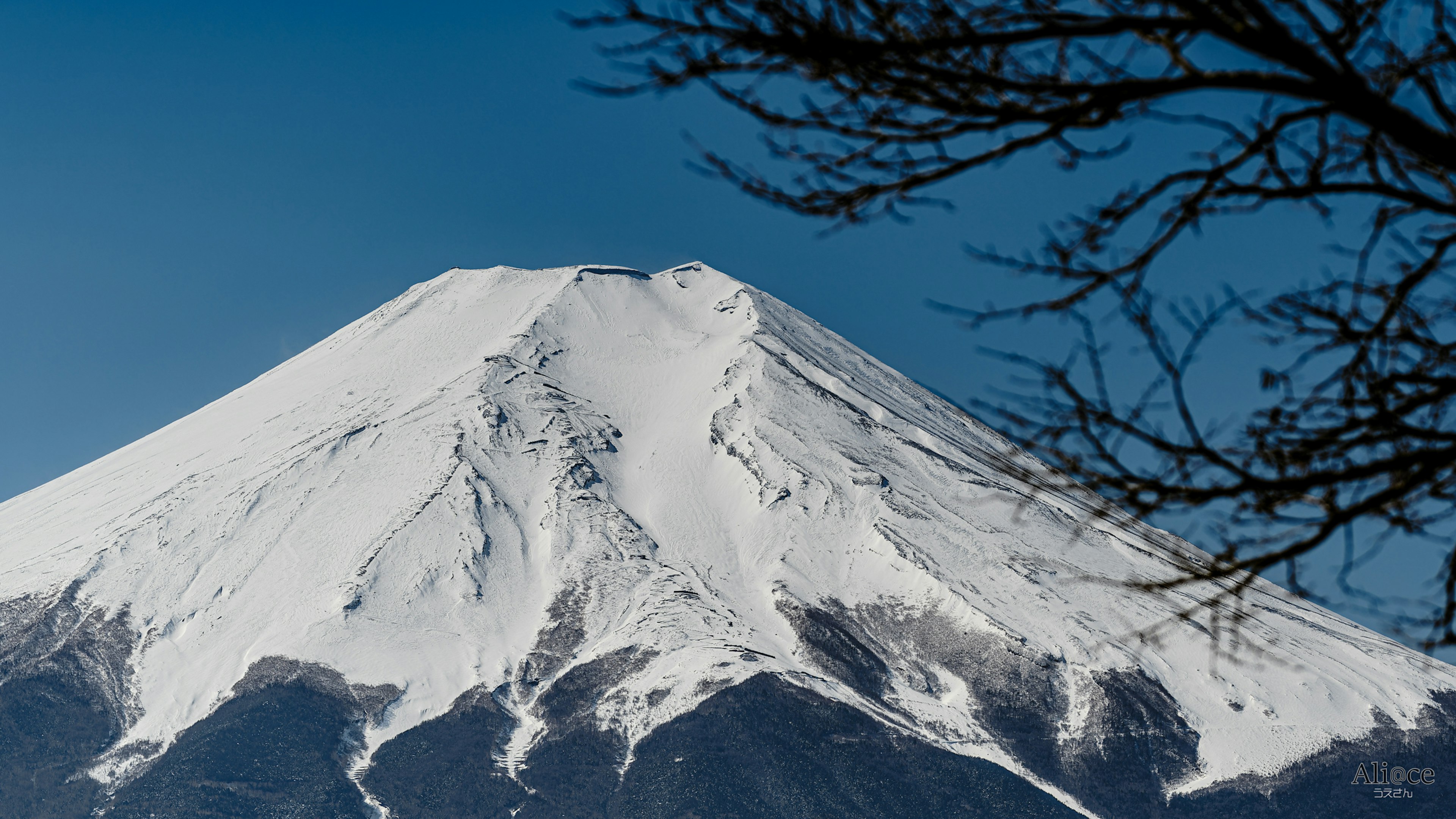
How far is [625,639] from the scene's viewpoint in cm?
6388

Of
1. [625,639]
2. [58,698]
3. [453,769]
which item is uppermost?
[625,639]

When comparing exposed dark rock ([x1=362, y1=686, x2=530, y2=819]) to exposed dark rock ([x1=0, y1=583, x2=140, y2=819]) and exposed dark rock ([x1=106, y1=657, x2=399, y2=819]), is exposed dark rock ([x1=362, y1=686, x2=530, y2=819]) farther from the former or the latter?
exposed dark rock ([x1=0, y1=583, x2=140, y2=819])

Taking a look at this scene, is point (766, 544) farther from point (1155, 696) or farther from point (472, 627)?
point (1155, 696)

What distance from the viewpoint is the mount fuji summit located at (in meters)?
55.9

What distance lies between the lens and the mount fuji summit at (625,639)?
55.9 meters

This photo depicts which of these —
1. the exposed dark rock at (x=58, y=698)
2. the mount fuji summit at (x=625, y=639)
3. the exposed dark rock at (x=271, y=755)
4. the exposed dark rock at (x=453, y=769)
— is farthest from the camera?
the exposed dark rock at (x=58, y=698)

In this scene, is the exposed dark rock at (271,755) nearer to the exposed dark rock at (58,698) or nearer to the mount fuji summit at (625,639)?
the mount fuji summit at (625,639)

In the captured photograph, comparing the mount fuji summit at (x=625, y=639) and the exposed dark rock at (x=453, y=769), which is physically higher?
the mount fuji summit at (x=625, y=639)

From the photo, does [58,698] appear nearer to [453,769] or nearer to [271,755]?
[271,755]

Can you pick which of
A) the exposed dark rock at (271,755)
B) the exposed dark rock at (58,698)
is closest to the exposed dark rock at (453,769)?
the exposed dark rock at (271,755)

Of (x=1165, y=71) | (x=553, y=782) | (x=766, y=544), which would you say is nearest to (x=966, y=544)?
(x=766, y=544)

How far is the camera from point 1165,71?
293cm

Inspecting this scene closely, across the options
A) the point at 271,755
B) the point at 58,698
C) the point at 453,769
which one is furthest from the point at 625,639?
the point at 58,698

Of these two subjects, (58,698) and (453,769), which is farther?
(58,698)
